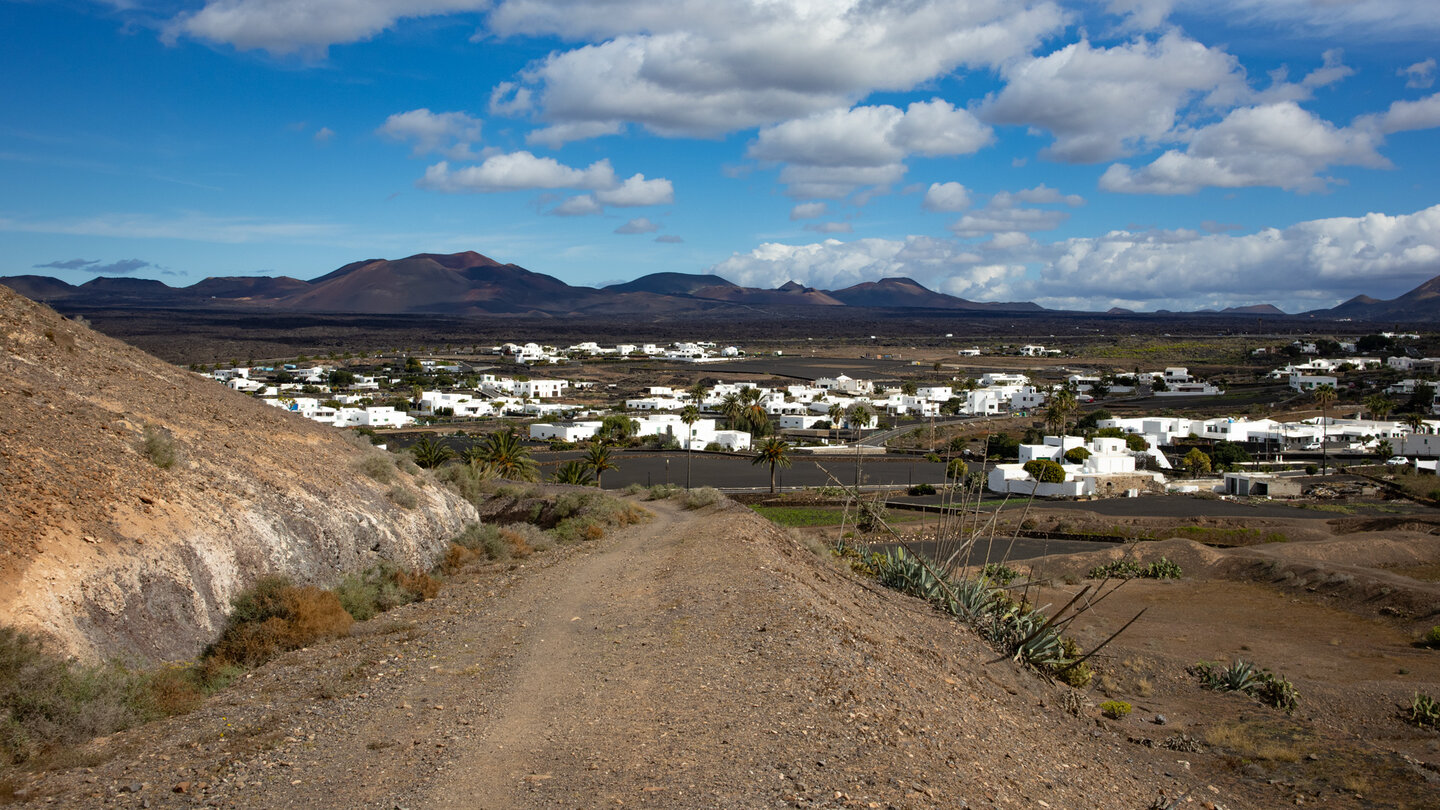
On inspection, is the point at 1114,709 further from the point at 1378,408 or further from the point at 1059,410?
the point at 1378,408

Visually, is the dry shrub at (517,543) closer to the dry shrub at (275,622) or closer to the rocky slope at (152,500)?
the rocky slope at (152,500)

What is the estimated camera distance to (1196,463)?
5841 cm

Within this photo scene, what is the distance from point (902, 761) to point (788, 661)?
6.63 feet

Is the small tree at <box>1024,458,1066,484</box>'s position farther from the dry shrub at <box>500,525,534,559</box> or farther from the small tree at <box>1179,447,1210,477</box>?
the dry shrub at <box>500,525,534,559</box>

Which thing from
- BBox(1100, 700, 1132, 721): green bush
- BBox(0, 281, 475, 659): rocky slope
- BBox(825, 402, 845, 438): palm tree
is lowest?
BBox(825, 402, 845, 438): palm tree

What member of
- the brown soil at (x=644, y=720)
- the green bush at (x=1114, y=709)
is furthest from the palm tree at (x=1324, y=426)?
the brown soil at (x=644, y=720)

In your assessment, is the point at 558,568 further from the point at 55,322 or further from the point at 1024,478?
the point at 1024,478

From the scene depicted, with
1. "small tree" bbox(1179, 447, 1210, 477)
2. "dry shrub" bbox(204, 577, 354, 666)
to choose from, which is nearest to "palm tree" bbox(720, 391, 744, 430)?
"small tree" bbox(1179, 447, 1210, 477)

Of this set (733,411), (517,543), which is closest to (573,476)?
(517,543)

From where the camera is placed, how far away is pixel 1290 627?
23.1 metres

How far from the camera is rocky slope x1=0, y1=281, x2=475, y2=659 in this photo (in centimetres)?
866

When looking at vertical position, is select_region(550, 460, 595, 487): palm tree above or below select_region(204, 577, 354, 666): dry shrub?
below

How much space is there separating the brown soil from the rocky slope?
1.32 meters

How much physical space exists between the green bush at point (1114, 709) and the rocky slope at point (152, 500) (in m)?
9.92
